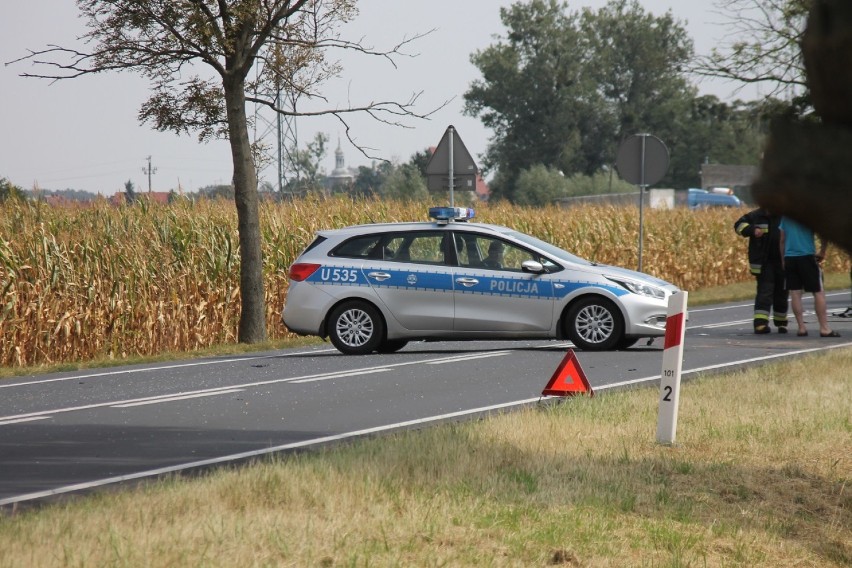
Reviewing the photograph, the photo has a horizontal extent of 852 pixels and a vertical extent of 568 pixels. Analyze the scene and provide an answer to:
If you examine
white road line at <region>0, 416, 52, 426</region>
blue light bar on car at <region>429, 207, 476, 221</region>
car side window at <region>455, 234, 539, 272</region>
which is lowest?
white road line at <region>0, 416, 52, 426</region>

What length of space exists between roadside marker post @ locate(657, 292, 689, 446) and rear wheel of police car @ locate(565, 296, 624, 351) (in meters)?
7.61

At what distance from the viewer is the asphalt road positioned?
9.18m

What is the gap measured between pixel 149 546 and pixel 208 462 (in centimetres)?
312

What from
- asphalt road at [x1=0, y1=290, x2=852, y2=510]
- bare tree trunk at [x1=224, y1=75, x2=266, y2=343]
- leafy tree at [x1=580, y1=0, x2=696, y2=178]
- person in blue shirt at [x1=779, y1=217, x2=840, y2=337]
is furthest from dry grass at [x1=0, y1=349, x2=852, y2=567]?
leafy tree at [x1=580, y1=0, x2=696, y2=178]

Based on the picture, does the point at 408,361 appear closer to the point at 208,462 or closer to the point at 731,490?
the point at 208,462

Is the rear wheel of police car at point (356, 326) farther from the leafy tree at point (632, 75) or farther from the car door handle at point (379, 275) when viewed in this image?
the leafy tree at point (632, 75)

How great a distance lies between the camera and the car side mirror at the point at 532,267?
55.0 ft

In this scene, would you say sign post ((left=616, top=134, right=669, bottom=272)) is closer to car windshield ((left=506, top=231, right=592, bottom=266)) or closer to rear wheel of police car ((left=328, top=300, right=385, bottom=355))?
car windshield ((left=506, top=231, right=592, bottom=266))

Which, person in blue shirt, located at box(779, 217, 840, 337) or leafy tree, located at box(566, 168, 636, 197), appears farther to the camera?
leafy tree, located at box(566, 168, 636, 197)

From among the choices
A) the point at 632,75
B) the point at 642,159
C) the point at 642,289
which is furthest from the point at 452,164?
the point at 632,75

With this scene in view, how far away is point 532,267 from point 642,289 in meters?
1.45

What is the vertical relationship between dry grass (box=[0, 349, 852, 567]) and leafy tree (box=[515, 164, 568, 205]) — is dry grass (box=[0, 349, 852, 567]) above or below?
below

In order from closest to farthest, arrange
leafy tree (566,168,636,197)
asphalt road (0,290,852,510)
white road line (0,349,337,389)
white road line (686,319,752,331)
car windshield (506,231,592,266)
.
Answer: asphalt road (0,290,852,510) → white road line (0,349,337,389) → car windshield (506,231,592,266) → white road line (686,319,752,331) → leafy tree (566,168,636,197)

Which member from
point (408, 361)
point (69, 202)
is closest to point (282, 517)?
point (408, 361)
